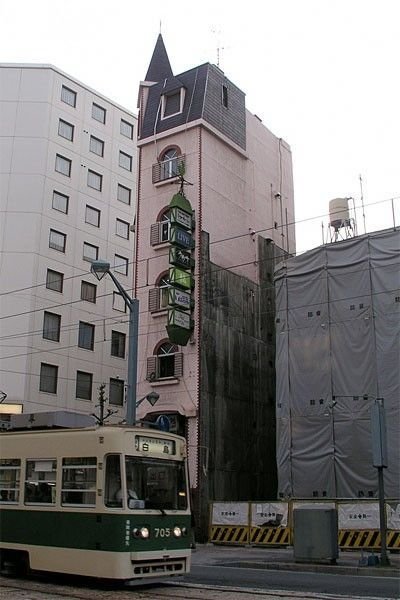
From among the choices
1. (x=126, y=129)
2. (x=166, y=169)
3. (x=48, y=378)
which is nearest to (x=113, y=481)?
(x=166, y=169)

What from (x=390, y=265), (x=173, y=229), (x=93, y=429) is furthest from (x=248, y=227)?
(x=93, y=429)

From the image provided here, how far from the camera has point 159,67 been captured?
37.4 metres

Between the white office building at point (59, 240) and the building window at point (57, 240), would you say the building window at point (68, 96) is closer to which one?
the white office building at point (59, 240)

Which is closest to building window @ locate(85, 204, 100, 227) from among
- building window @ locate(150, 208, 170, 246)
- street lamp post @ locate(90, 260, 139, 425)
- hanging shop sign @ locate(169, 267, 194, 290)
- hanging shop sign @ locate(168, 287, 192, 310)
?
building window @ locate(150, 208, 170, 246)

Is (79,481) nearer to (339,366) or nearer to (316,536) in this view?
(316,536)

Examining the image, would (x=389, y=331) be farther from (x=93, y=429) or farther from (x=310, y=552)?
(x=93, y=429)

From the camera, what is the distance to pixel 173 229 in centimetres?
2973

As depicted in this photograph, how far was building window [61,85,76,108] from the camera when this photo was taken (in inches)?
1896

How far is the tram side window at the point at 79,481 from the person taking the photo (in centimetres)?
1166

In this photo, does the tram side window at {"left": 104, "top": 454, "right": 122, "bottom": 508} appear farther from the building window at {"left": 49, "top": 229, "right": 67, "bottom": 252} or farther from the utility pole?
the building window at {"left": 49, "top": 229, "right": 67, "bottom": 252}

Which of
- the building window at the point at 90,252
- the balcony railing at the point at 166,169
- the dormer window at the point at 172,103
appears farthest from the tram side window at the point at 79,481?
the building window at the point at 90,252

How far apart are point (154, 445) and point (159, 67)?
29.7 metres

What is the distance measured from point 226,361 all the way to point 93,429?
19.2m

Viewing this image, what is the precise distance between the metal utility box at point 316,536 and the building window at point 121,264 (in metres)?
34.4
